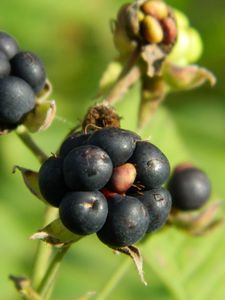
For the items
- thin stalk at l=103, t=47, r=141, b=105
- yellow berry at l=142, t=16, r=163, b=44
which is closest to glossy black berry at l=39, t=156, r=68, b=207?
thin stalk at l=103, t=47, r=141, b=105

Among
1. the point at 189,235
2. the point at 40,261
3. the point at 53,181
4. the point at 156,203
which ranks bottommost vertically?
the point at 189,235

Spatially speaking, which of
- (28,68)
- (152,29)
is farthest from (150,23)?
(28,68)

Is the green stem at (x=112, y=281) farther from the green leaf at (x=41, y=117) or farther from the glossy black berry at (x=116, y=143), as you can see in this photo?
the glossy black berry at (x=116, y=143)

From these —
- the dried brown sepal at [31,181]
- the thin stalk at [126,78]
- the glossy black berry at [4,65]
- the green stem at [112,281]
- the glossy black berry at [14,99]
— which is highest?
the glossy black berry at [4,65]

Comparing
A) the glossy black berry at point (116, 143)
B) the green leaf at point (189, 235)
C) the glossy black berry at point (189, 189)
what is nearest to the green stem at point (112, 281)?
the green leaf at point (189, 235)

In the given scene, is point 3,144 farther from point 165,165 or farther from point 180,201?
point 165,165

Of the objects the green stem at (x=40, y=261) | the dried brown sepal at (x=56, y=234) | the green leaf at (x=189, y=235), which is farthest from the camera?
the green leaf at (x=189, y=235)

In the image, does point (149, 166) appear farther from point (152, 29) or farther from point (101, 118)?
point (152, 29)
